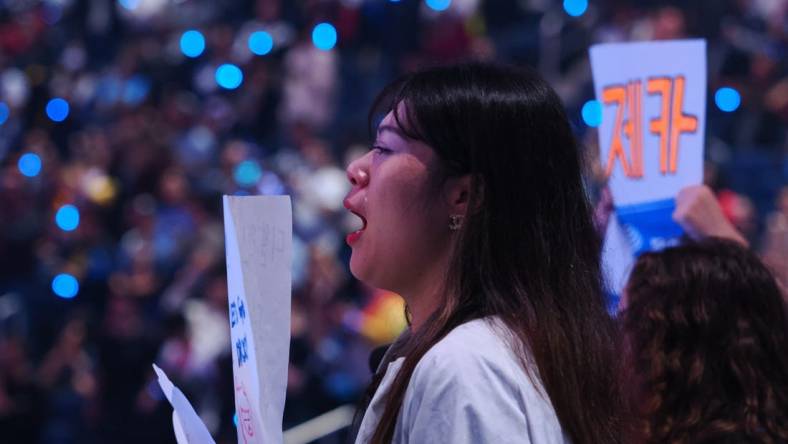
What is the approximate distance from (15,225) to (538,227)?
7.04 metres

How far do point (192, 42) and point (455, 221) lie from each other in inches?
345

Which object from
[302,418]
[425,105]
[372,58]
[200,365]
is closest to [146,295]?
[200,365]

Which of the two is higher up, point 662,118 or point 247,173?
point 662,118

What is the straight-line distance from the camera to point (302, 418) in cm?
646

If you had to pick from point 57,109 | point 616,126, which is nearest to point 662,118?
point 616,126

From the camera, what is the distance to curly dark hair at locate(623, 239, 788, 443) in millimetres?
1997

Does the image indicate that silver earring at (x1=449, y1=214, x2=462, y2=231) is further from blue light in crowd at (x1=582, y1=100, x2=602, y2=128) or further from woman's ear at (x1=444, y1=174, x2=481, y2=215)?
blue light in crowd at (x1=582, y1=100, x2=602, y2=128)

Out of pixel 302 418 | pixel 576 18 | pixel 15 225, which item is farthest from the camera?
pixel 576 18

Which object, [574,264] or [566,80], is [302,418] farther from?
[574,264]

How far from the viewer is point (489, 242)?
1.50 metres

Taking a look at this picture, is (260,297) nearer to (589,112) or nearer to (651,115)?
(651,115)

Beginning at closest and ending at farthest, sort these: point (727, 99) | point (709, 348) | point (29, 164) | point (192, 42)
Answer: point (709, 348), point (727, 99), point (29, 164), point (192, 42)

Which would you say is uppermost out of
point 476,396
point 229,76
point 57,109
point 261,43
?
point 261,43

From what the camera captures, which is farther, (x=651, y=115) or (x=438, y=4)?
(x=438, y=4)
